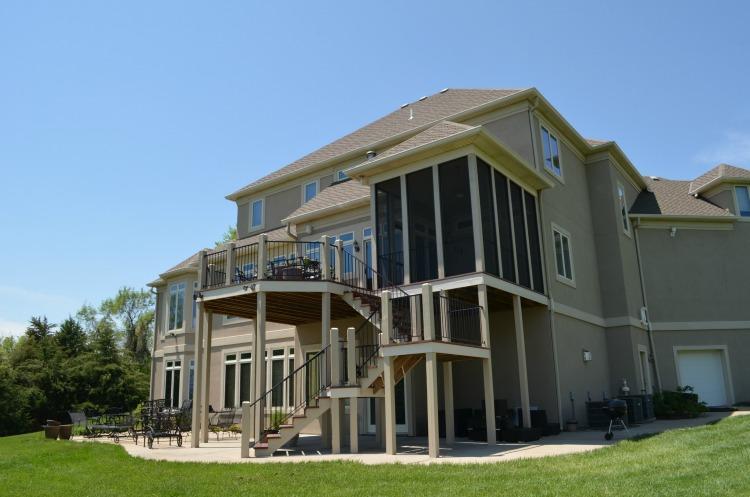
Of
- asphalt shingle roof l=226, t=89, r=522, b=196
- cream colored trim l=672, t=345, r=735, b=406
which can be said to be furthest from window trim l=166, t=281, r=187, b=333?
cream colored trim l=672, t=345, r=735, b=406

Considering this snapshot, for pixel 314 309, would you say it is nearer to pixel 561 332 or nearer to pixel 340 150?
pixel 561 332

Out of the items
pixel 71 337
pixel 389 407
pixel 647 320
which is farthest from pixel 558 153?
pixel 71 337

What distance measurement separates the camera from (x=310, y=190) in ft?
76.6

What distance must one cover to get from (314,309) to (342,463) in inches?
275

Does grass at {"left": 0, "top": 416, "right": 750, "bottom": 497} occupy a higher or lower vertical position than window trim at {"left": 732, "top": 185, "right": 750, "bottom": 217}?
lower

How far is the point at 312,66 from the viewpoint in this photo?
45.5 ft

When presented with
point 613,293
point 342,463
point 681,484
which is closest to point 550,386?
point 613,293

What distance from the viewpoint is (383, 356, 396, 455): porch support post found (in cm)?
1095

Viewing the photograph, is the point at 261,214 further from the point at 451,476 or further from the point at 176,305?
→ the point at 451,476

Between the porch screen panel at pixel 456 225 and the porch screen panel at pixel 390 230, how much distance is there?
110 centimetres

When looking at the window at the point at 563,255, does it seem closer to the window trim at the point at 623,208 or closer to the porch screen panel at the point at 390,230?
the window trim at the point at 623,208

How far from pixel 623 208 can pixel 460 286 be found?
10.2m

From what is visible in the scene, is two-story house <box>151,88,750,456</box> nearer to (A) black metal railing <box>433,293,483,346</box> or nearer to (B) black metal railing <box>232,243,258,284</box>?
(A) black metal railing <box>433,293,483,346</box>

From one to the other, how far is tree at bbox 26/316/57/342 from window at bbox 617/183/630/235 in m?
30.1
